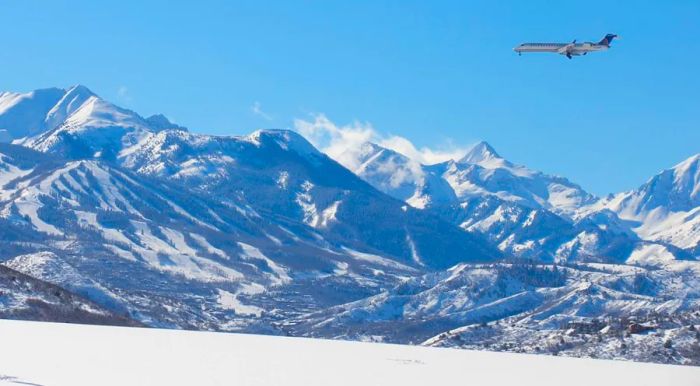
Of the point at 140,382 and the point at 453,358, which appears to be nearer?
the point at 140,382

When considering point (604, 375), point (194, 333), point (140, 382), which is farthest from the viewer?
point (194, 333)

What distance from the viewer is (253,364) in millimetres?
78125

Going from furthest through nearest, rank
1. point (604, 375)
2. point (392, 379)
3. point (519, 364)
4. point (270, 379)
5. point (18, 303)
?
point (18, 303) → point (519, 364) → point (604, 375) → point (392, 379) → point (270, 379)

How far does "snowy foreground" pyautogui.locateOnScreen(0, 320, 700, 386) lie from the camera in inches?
2707

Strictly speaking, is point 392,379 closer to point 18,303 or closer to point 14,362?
point 14,362

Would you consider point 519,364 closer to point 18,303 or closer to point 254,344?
point 254,344

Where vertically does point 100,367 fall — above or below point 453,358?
below

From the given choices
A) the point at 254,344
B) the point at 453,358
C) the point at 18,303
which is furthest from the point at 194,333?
the point at 18,303

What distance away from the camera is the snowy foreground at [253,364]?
68750mm

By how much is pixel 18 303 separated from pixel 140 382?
140 meters

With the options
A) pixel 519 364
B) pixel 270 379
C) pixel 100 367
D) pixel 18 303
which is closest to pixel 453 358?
pixel 519 364

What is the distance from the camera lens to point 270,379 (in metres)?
70.3

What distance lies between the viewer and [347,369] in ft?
258

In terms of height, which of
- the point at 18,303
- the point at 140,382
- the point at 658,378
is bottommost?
the point at 140,382
